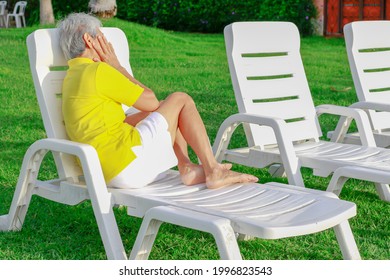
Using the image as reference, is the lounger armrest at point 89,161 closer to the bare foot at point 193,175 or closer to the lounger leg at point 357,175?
the bare foot at point 193,175

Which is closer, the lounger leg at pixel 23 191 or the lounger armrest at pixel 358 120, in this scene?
the lounger leg at pixel 23 191

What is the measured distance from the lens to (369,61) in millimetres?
6445

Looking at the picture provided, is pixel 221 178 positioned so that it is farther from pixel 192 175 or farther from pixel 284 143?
pixel 284 143

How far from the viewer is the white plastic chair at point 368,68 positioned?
20.0 ft

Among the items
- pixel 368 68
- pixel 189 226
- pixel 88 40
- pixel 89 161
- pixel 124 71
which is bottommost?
pixel 368 68

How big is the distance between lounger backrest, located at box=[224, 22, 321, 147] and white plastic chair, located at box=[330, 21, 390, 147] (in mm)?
349

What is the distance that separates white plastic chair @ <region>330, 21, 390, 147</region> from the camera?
6.10 metres

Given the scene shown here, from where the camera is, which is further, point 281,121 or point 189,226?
point 281,121

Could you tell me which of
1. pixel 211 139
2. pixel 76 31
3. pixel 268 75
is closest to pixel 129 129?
pixel 76 31

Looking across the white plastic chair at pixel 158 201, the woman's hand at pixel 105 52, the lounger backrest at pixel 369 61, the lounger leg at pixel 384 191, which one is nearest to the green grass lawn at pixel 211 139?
the lounger leg at pixel 384 191

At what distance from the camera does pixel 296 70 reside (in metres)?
5.90

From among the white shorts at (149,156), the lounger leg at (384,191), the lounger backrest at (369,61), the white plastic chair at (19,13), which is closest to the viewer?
the white shorts at (149,156)

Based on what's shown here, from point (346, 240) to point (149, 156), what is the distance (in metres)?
1.10

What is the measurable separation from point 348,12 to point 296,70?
13796 mm
